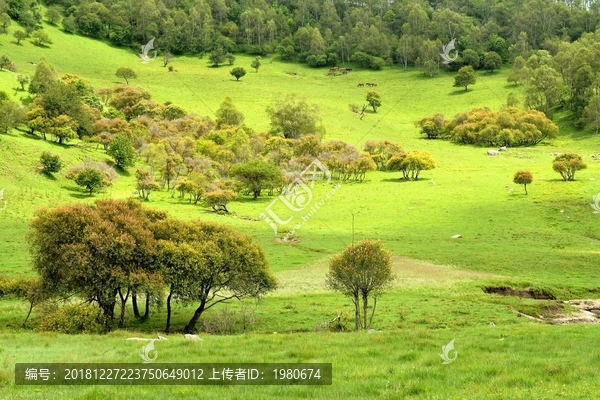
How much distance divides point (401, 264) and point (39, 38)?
150 m

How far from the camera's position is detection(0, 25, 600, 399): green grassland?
13867 mm

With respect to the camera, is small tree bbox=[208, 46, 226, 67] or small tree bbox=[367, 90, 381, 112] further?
small tree bbox=[208, 46, 226, 67]

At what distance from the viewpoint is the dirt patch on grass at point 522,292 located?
38156 millimetres

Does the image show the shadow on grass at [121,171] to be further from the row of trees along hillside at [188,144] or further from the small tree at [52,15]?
the small tree at [52,15]

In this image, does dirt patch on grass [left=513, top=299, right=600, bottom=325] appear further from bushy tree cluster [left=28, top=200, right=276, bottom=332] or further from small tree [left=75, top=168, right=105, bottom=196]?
small tree [left=75, top=168, right=105, bottom=196]

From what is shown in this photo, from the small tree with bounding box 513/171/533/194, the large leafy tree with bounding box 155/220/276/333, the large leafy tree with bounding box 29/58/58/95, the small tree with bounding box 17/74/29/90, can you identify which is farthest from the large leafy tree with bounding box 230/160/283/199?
the small tree with bounding box 17/74/29/90

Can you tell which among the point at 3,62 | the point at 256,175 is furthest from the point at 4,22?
the point at 256,175

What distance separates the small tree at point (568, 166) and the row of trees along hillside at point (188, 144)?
19.7 m

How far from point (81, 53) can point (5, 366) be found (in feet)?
536

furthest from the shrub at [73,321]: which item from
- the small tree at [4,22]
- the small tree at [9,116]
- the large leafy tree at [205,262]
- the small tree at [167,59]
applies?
the small tree at [4,22]

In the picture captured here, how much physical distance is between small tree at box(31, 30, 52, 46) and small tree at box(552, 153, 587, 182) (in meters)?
147

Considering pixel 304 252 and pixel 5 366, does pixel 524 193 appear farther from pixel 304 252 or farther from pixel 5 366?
pixel 5 366

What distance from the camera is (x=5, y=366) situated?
15297mm

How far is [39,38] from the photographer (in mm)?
153250
